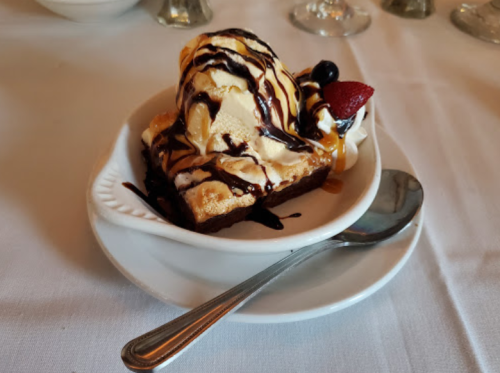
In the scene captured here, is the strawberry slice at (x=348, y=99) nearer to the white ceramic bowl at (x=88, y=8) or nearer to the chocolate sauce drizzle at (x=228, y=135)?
the chocolate sauce drizzle at (x=228, y=135)

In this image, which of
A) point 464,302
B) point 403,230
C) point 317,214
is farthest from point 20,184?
point 464,302

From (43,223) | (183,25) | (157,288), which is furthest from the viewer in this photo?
(183,25)

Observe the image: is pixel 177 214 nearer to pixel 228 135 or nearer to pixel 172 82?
pixel 228 135

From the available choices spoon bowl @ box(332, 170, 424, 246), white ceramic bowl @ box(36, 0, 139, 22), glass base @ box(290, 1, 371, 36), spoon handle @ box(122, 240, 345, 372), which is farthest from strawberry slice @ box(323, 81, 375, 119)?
A: white ceramic bowl @ box(36, 0, 139, 22)

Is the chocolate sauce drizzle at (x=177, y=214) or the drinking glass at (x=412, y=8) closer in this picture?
the chocolate sauce drizzle at (x=177, y=214)

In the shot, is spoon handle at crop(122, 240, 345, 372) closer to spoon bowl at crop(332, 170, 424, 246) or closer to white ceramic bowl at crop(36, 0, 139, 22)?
spoon bowl at crop(332, 170, 424, 246)

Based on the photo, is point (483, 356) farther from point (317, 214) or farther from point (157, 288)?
point (157, 288)

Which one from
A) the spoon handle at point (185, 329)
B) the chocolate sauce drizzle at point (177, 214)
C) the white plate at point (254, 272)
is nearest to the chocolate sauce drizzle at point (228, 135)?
the chocolate sauce drizzle at point (177, 214)

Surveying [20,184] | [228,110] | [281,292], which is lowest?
[20,184]
